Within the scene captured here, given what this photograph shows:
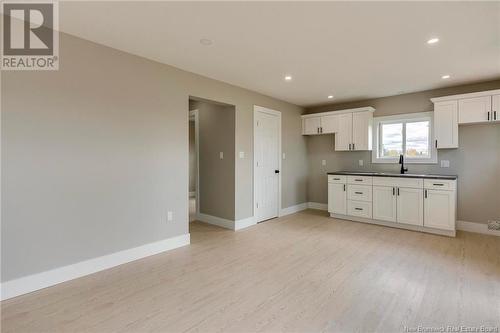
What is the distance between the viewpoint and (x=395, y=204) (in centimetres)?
448

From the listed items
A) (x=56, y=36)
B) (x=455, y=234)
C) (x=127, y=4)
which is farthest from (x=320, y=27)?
(x=455, y=234)

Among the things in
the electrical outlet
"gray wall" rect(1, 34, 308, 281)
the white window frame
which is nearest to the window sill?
the white window frame

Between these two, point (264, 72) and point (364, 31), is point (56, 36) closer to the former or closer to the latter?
point (264, 72)

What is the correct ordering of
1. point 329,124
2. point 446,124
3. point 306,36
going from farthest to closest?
point 329,124
point 446,124
point 306,36

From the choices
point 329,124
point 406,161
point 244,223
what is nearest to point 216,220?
point 244,223

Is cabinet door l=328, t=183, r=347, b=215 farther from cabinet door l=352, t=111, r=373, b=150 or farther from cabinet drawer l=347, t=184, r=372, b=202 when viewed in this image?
cabinet door l=352, t=111, r=373, b=150

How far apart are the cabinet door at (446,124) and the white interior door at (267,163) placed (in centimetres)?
286

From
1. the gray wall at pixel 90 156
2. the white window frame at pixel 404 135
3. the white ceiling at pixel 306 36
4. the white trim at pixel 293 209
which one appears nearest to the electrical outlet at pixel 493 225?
the white window frame at pixel 404 135

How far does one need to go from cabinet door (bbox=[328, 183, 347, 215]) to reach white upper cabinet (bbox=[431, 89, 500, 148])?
182 cm

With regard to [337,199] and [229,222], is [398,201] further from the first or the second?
[229,222]

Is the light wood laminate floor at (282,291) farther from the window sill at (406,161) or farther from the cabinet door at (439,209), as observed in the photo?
the window sill at (406,161)

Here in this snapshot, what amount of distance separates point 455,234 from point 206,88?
4.72 meters

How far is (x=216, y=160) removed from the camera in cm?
477

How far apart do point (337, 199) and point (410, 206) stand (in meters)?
1.31
